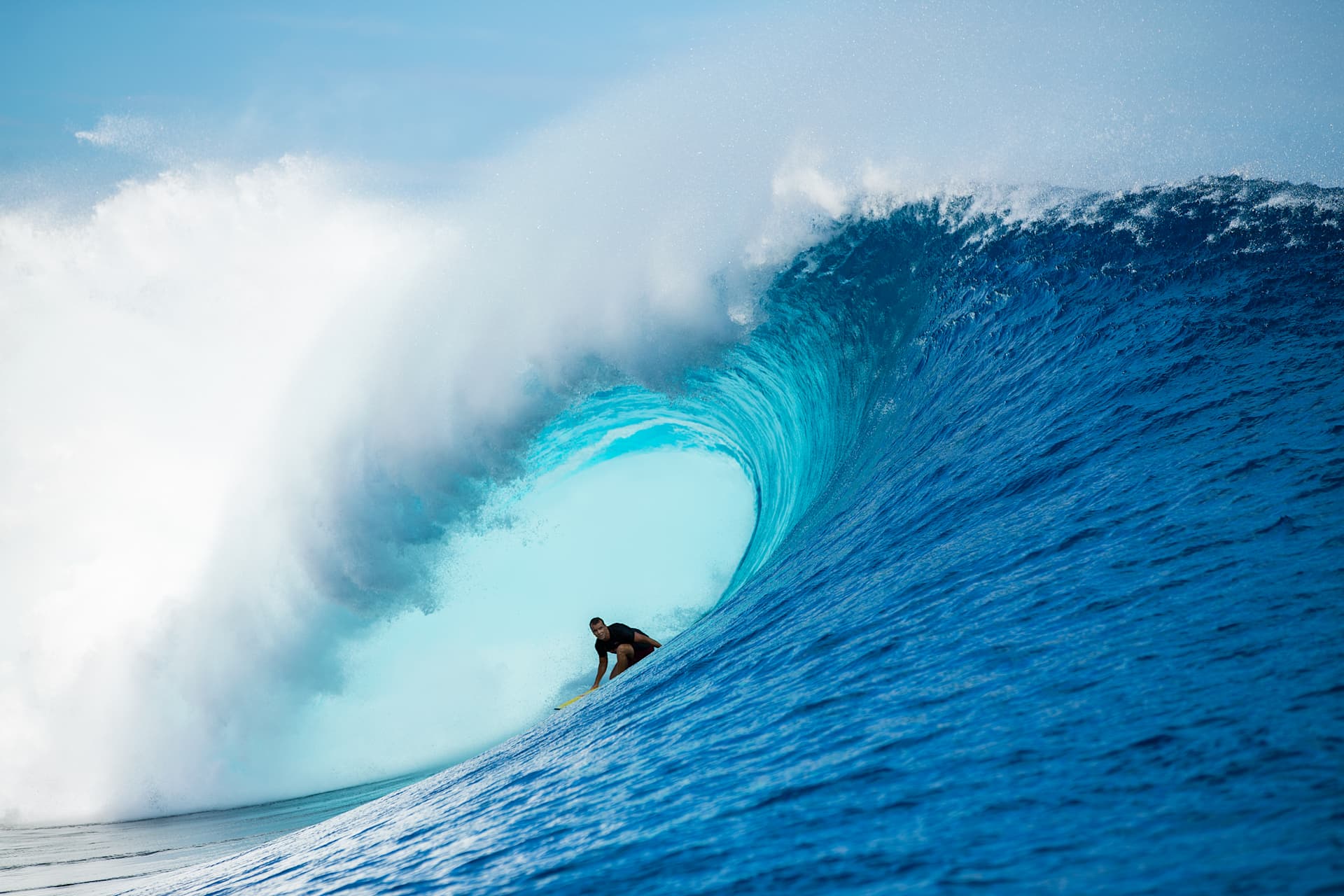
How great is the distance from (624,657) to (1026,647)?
4676 millimetres

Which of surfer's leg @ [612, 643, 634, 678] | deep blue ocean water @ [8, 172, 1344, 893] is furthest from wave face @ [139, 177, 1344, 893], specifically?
surfer's leg @ [612, 643, 634, 678]

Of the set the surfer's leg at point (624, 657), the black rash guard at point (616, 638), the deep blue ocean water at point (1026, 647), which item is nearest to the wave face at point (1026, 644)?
the deep blue ocean water at point (1026, 647)

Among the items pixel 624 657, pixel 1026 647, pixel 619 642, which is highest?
pixel 619 642

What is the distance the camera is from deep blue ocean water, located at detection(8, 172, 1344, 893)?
2.04 m

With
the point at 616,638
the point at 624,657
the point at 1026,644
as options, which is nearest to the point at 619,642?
the point at 616,638

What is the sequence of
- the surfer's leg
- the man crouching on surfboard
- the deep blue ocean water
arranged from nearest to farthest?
the deep blue ocean water < the surfer's leg < the man crouching on surfboard

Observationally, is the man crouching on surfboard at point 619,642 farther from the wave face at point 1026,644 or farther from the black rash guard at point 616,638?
the wave face at point 1026,644

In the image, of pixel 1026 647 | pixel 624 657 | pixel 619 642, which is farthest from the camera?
pixel 619 642

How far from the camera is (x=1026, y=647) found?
10.00 ft

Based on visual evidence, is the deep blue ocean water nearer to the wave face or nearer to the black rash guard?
the wave face

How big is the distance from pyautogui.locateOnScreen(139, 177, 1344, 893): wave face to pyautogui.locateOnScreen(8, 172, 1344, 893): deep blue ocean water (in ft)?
0.05

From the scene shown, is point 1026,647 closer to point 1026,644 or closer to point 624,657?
point 1026,644

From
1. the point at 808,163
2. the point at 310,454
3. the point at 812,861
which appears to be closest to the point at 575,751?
the point at 812,861

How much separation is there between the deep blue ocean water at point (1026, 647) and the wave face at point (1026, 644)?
14mm
